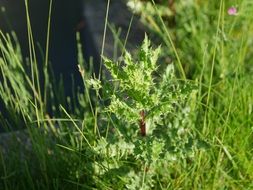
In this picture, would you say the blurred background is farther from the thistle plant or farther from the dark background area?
the thistle plant

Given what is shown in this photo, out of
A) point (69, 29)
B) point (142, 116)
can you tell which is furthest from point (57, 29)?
point (142, 116)

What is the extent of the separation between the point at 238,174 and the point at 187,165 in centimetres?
20

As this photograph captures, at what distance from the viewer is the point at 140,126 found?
5.51ft

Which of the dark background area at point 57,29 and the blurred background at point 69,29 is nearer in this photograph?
the blurred background at point 69,29

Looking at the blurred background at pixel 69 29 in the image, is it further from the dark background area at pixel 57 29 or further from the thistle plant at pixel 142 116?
the thistle plant at pixel 142 116

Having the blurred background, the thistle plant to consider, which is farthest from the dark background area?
the thistle plant

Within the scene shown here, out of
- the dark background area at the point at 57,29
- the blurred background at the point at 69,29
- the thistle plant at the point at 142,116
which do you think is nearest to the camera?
the thistle plant at the point at 142,116

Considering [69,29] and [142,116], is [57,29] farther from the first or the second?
[142,116]

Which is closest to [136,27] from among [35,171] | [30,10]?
[30,10]

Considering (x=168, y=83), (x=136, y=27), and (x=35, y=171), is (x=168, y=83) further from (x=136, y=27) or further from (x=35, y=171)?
(x=136, y=27)

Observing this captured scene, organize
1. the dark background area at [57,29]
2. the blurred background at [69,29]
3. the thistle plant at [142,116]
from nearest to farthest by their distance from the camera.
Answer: the thistle plant at [142,116]
the blurred background at [69,29]
the dark background area at [57,29]

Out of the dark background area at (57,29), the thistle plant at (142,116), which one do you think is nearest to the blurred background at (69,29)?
the dark background area at (57,29)

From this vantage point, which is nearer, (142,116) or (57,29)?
(142,116)

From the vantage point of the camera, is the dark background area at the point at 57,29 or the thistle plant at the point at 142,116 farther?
the dark background area at the point at 57,29
